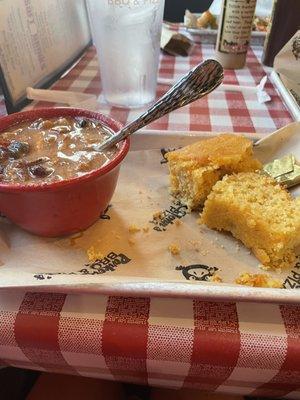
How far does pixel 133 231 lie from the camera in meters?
0.73

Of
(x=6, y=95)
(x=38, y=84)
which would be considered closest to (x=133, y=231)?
(x=6, y=95)

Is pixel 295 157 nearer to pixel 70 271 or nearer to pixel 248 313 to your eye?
pixel 248 313

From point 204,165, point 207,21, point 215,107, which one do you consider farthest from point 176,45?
point 204,165

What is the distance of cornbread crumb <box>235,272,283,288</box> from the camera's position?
602mm

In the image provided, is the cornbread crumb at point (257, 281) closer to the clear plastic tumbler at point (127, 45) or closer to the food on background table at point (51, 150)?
the food on background table at point (51, 150)

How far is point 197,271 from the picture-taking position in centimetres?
66

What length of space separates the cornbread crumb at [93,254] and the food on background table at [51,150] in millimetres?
130

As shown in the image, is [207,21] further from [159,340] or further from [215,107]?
[159,340]

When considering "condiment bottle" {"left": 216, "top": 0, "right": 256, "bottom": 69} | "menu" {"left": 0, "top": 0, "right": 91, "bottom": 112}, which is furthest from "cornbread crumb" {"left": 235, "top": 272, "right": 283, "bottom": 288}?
"condiment bottle" {"left": 216, "top": 0, "right": 256, "bottom": 69}

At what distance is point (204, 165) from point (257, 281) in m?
0.29

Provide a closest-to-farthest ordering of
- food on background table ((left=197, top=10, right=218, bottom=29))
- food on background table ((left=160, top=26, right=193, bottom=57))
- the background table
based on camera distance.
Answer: the background table < food on background table ((left=160, top=26, right=193, bottom=57)) < food on background table ((left=197, top=10, right=218, bottom=29))

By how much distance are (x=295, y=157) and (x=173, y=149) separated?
0.89 feet

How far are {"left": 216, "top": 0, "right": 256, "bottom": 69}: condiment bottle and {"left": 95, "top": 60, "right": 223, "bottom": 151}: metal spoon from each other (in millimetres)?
686

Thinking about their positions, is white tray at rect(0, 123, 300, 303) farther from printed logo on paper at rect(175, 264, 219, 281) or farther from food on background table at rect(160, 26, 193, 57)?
food on background table at rect(160, 26, 193, 57)
